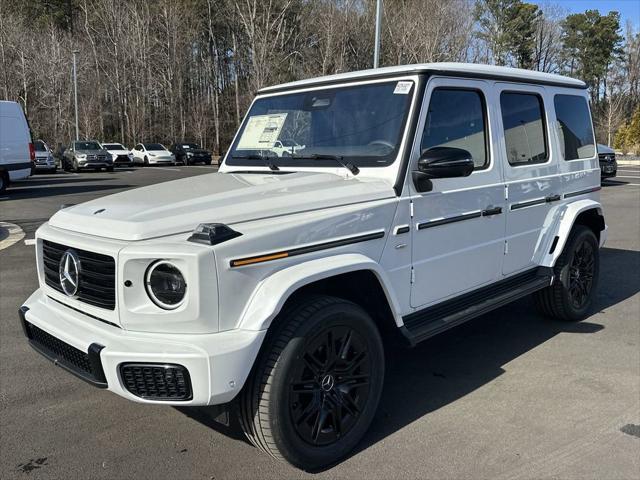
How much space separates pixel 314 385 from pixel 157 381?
2.65 ft

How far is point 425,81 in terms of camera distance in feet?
12.1

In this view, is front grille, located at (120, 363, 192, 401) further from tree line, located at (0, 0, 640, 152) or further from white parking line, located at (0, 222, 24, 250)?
tree line, located at (0, 0, 640, 152)

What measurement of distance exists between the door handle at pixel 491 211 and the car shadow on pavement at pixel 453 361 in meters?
1.17

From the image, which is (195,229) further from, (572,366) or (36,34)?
(36,34)

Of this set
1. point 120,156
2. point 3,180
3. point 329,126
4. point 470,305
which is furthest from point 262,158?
point 120,156

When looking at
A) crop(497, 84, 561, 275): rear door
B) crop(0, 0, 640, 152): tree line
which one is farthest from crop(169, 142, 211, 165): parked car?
crop(497, 84, 561, 275): rear door

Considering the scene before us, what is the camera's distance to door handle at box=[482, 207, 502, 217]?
13.5ft

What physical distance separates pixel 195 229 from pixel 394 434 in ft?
5.59

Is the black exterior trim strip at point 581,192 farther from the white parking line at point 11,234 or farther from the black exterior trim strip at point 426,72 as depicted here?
the white parking line at point 11,234

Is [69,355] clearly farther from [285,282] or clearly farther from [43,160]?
[43,160]

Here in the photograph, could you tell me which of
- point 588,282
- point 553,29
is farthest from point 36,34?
point 588,282

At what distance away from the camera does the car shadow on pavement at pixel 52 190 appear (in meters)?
17.7

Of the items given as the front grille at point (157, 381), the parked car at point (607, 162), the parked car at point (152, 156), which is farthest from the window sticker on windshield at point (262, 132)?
the parked car at point (152, 156)

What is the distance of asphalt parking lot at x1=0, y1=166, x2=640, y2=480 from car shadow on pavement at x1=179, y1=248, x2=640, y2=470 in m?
0.01
